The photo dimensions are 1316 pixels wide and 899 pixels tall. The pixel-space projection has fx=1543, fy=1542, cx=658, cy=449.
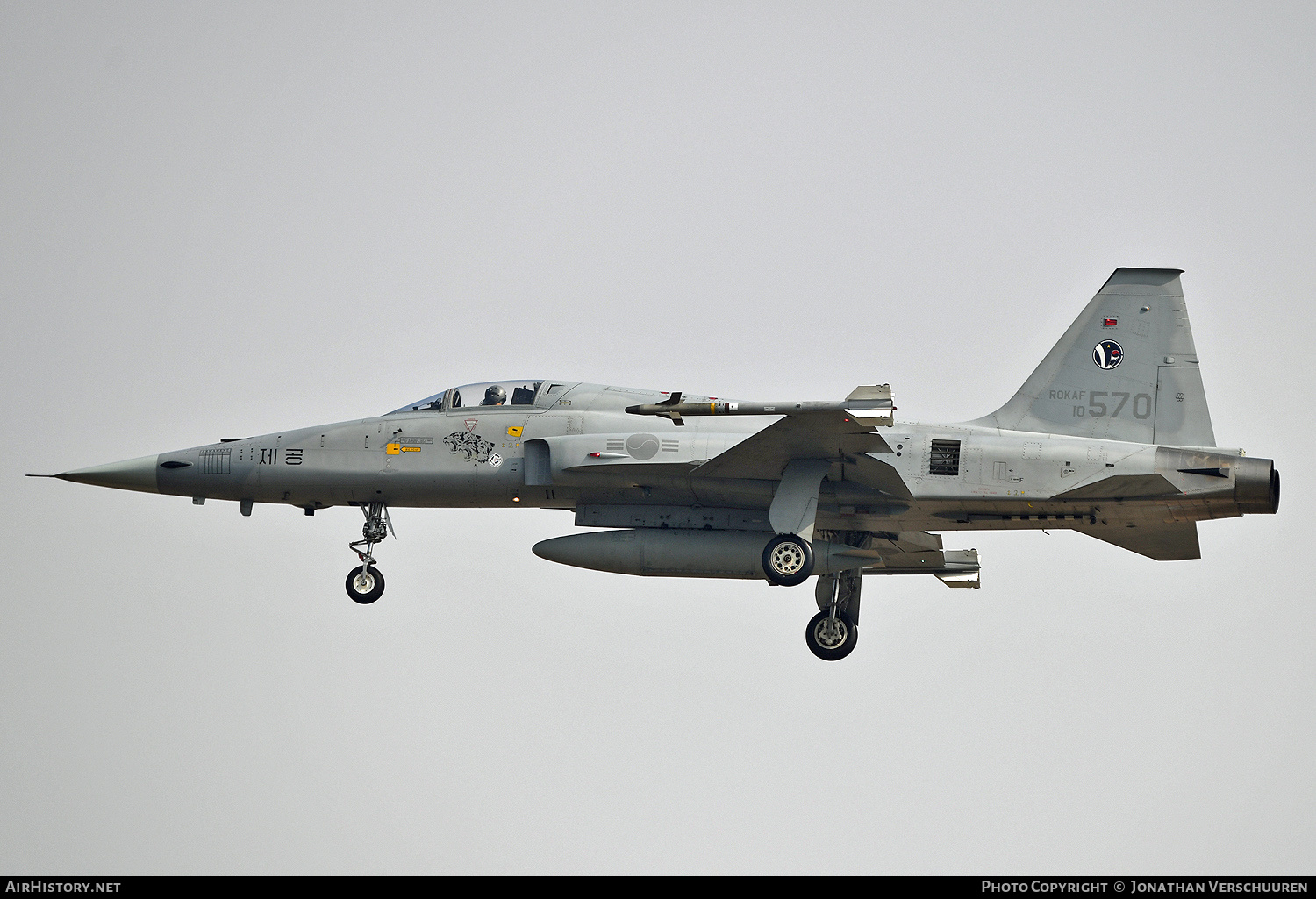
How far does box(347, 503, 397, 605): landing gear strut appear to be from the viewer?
24516 millimetres

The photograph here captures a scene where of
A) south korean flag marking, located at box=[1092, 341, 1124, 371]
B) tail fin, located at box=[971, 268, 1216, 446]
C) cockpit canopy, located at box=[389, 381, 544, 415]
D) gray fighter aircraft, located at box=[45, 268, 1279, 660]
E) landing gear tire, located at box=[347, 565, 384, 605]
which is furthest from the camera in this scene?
landing gear tire, located at box=[347, 565, 384, 605]

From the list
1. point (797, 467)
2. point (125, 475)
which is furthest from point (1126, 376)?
point (125, 475)

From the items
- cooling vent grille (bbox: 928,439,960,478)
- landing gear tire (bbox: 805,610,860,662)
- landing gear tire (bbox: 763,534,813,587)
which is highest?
cooling vent grille (bbox: 928,439,960,478)

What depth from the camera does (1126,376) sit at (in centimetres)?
2225

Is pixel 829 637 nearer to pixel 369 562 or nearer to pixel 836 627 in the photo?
pixel 836 627

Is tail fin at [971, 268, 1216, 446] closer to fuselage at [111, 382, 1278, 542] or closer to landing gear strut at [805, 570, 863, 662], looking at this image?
fuselage at [111, 382, 1278, 542]

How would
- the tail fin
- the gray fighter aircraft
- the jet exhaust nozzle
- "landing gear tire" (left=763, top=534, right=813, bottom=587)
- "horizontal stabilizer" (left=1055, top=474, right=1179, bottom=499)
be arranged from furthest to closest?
the tail fin < "landing gear tire" (left=763, top=534, right=813, bottom=587) < the gray fighter aircraft < "horizontal stabilizer" (left=1055, top=474, right=1179, bottom=499) < the jet exhaust nozzle

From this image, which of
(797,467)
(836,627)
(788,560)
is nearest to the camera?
(788,560)

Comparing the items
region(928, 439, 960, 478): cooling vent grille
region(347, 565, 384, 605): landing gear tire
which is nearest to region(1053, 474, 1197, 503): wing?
region(928, 439, 960, 478): cooling vent grille

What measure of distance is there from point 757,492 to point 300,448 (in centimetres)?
728

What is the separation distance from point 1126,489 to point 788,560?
4720 mm

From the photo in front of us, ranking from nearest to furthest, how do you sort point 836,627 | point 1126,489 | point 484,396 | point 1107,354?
1. point 1126,489
2. point 1107,354
3. point 484,396
4. point 836,627

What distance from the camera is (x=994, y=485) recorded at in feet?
70.1
